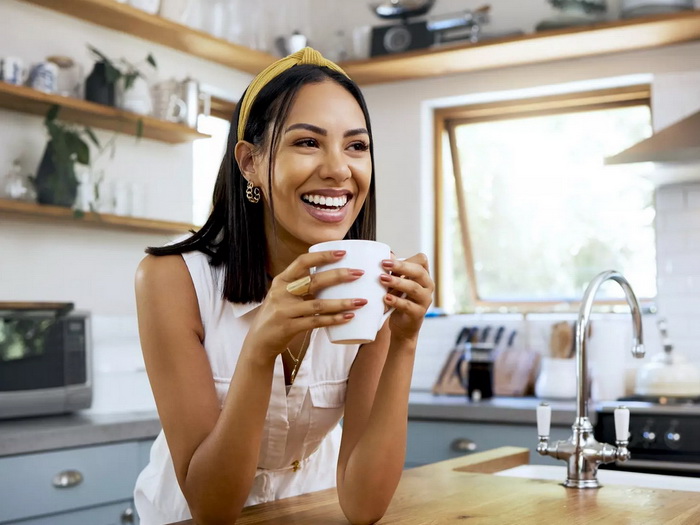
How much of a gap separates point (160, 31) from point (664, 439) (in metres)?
2.49

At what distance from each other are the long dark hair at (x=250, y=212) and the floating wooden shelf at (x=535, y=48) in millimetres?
2481

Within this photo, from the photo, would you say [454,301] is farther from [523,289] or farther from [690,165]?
[690,165]

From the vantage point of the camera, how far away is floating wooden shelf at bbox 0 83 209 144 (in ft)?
10.3

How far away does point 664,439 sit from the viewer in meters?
2.92

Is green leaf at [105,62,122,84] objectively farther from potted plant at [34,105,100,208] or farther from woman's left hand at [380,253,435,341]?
woman's left hand at [380,253,435,341]

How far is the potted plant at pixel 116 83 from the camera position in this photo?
3471 mm

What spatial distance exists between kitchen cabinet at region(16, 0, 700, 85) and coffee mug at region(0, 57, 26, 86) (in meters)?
0.34

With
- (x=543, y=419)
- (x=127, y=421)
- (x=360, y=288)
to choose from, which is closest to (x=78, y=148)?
(x=127, y=421)

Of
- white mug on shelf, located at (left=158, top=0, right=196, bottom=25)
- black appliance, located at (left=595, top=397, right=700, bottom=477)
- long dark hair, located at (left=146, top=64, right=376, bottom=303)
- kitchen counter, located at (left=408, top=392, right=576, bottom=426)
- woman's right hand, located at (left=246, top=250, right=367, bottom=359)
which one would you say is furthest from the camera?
white mug on shelf, located at (left=158, top=0, right=196, bottom=25)

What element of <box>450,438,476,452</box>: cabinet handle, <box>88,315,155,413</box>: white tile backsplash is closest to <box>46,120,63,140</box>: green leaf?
<box>88,315,155,413</box>: white tile backsplash

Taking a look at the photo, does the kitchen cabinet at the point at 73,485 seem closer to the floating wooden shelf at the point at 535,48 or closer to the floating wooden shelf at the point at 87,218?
the floating wooden shelf at the point at 87,218

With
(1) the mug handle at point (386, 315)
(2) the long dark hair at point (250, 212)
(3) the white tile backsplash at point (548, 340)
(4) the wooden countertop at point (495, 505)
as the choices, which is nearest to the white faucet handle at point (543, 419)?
(4) the wooden countertop at point (495, 505)

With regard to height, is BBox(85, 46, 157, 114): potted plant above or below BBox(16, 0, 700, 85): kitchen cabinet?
below

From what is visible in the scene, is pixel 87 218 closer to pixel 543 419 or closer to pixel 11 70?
pixel 11 70
